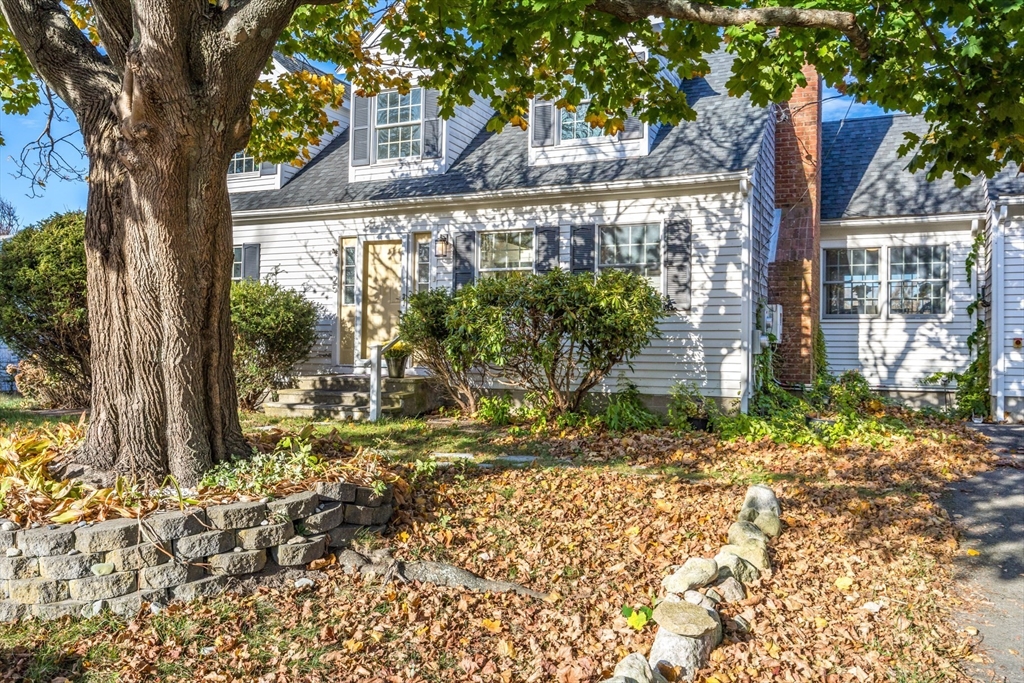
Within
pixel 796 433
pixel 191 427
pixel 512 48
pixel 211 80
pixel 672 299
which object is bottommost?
pixel 796 433

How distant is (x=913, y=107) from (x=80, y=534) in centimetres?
718

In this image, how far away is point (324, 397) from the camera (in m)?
10.6

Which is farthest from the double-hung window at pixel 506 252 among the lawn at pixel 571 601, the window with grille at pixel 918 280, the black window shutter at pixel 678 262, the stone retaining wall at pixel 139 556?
the window with grille at pixel 918 280

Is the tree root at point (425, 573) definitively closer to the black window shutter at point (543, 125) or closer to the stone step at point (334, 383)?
the stone step at point (334, 383)

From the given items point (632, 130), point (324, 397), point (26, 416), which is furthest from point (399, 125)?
point (26, 416)

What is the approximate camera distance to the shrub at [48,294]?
9477 mm

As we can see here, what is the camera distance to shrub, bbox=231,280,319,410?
10.4 meters

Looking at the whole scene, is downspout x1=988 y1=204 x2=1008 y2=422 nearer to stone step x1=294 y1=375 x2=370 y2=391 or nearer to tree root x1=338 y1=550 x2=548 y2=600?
tree root x1=338 y1=550 x2=548 y2=600

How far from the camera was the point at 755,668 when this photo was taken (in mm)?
3529

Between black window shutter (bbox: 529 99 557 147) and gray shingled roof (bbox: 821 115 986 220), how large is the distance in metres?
5.11

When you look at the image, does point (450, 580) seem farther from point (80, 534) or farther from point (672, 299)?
point (672, 299)

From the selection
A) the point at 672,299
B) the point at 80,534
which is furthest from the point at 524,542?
the point at 672,299

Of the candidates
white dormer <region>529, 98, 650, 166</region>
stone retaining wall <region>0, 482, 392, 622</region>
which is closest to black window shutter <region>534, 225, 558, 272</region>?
white dormer <region>529, 98, 650, 166</region>

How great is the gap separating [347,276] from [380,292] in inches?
29.4
